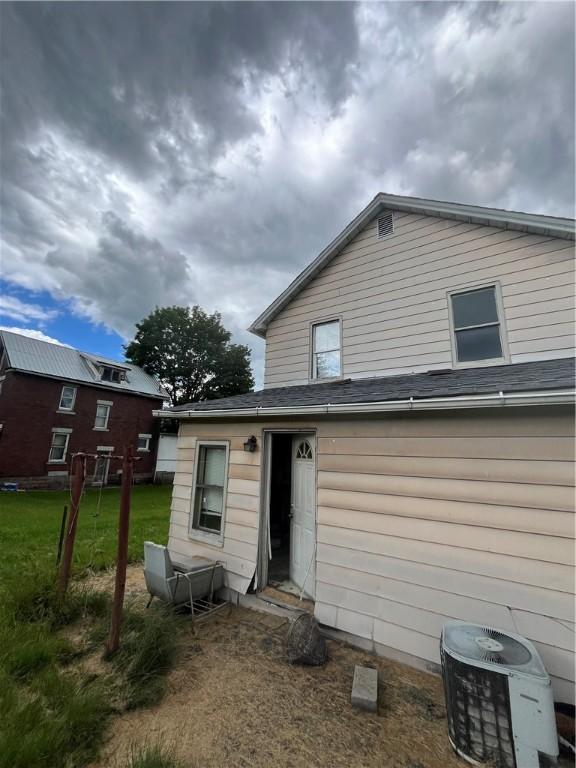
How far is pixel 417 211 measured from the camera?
644 cm

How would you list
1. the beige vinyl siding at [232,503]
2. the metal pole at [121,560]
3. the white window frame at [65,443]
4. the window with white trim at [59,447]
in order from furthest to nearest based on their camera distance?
the window with white trim at [59,447] → the white window frame at [65,443] → the beige vinyl siding at [232,503] → the metal pole at [121,560]

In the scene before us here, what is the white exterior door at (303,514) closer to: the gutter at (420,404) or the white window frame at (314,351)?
the gutter at (420,404)

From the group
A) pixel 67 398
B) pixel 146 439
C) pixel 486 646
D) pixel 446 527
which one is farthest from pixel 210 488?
→ pixel 146 439

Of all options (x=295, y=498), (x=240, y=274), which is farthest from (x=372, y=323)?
(x=240, y=274)

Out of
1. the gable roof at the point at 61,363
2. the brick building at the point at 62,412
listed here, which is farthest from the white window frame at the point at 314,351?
the gable roof at the point at 61,363

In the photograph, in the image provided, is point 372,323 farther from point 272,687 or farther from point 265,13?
point 265,13

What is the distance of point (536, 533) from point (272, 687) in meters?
3.00

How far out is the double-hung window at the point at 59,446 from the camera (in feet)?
57.9

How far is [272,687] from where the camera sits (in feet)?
9.64

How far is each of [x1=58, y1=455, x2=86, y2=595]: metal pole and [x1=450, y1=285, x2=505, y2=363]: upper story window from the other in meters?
6.42

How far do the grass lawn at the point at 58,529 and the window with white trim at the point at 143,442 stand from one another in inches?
229

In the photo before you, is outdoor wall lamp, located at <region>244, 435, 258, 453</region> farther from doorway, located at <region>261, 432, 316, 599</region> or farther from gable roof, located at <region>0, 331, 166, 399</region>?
gable roof, located at <region>0, 331, 166, 399</region>

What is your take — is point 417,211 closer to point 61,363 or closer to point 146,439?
point 61,363

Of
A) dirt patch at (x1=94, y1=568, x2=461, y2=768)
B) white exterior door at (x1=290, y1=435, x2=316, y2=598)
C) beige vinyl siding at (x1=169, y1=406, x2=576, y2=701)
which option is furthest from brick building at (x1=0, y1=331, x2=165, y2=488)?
beige vinyl siding at (x1=169, y1=406, x2=576, y2=701)
